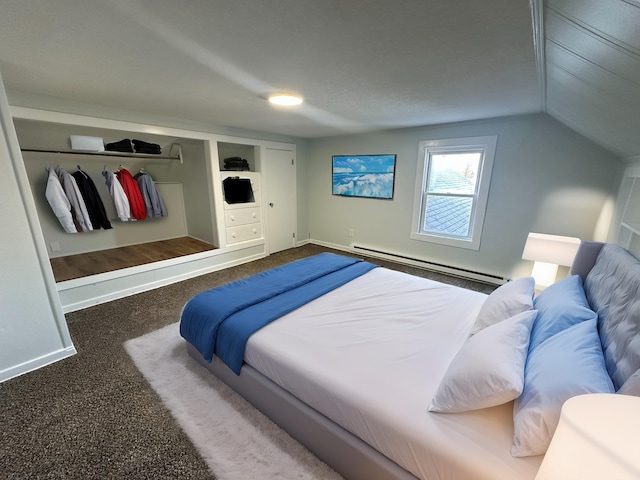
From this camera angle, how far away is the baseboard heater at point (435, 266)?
3447 millimetres

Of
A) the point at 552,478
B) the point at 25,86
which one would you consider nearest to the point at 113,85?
the point at 25,86

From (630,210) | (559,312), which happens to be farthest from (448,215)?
(559,312)

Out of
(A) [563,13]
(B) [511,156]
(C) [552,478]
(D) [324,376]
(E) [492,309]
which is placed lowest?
(D) [324,376]

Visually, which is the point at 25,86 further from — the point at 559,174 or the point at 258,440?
the point at 559,174

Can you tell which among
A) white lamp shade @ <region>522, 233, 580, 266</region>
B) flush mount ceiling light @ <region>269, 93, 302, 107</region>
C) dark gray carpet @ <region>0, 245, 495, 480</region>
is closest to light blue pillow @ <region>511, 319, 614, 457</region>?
dark gray carpet @ <region>0, 245, 495, 480</region>

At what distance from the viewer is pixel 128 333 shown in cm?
243

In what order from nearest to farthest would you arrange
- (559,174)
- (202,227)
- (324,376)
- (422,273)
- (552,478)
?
(552,478) < (324,376) < (559,174) < (422,273) < (202,227)

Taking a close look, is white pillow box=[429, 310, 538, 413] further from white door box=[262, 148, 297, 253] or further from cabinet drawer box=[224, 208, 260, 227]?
white door box=[262, 148, 297, 253]

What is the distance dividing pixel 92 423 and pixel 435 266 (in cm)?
391

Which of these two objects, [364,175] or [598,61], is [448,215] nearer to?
[364,175]

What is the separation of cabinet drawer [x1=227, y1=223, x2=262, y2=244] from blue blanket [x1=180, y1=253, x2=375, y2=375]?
191cm

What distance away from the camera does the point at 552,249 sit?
7.86ft

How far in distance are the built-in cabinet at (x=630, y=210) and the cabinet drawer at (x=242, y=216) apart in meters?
4.11

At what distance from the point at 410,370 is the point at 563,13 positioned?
1588mm
